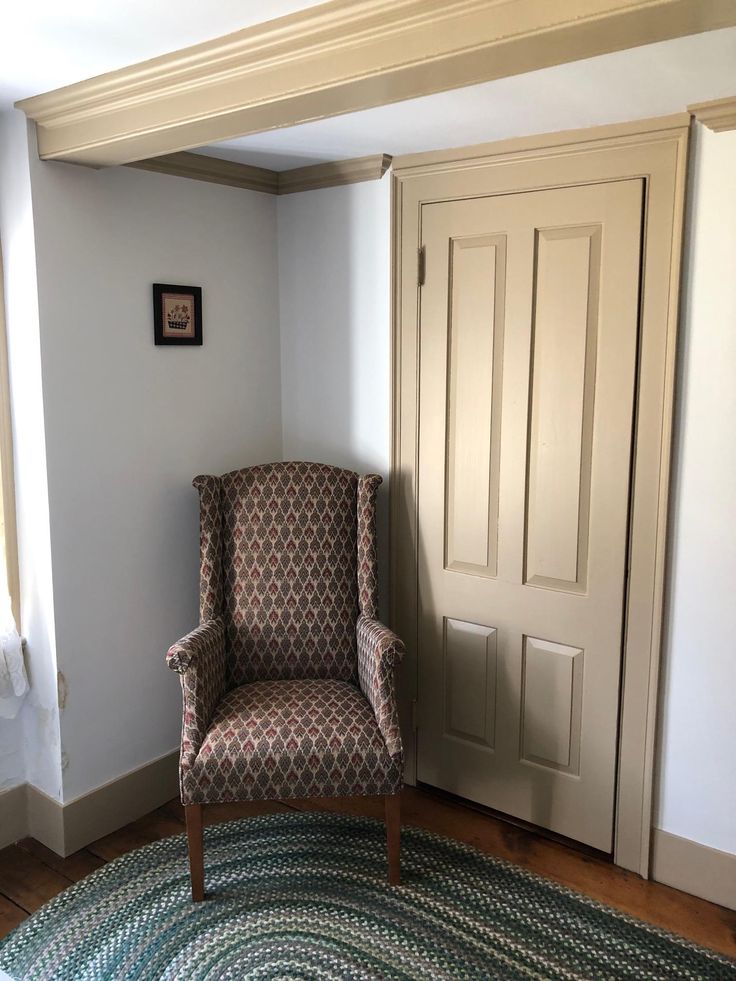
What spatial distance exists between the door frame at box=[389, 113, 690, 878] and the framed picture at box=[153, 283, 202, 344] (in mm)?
662

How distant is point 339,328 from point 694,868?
6.65 ft

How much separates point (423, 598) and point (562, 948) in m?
1.10

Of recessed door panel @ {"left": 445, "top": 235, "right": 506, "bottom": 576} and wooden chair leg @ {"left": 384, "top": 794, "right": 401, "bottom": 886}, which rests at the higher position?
recessed door panel @ {"left": 445, "top": 235, "right": 506, "bottom": 576}

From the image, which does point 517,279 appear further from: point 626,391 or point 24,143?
A: point 24,143

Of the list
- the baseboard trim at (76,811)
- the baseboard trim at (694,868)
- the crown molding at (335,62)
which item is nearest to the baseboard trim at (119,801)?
the baseboard trim at (76,811)

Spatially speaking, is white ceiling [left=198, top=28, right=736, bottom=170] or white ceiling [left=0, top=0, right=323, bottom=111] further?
white ceiling [left=198, top=28, right=736, bottom=170]

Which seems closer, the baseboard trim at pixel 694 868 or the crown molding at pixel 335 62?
the crown molding at pixel 335 62

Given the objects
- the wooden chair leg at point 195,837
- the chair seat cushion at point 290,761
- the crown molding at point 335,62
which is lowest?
the wooden chair leg at point 195,837

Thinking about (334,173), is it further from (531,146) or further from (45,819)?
(45,819)

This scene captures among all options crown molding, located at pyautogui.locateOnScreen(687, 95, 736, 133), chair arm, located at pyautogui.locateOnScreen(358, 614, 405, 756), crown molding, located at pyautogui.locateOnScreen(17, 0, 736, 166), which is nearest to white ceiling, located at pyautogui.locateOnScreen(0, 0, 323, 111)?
crown molding, located at pyautogui.locateOnScreen(17, 0, 736, 166)

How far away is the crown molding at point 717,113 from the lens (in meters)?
2.03

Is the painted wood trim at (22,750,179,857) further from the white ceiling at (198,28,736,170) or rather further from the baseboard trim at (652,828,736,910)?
the white ceiling at (198,28,736,170)

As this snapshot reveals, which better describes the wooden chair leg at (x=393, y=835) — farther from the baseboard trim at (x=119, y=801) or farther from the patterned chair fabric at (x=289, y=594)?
the baseboard trim at (x=119, y=801)

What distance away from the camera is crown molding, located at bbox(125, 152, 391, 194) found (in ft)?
8.54
